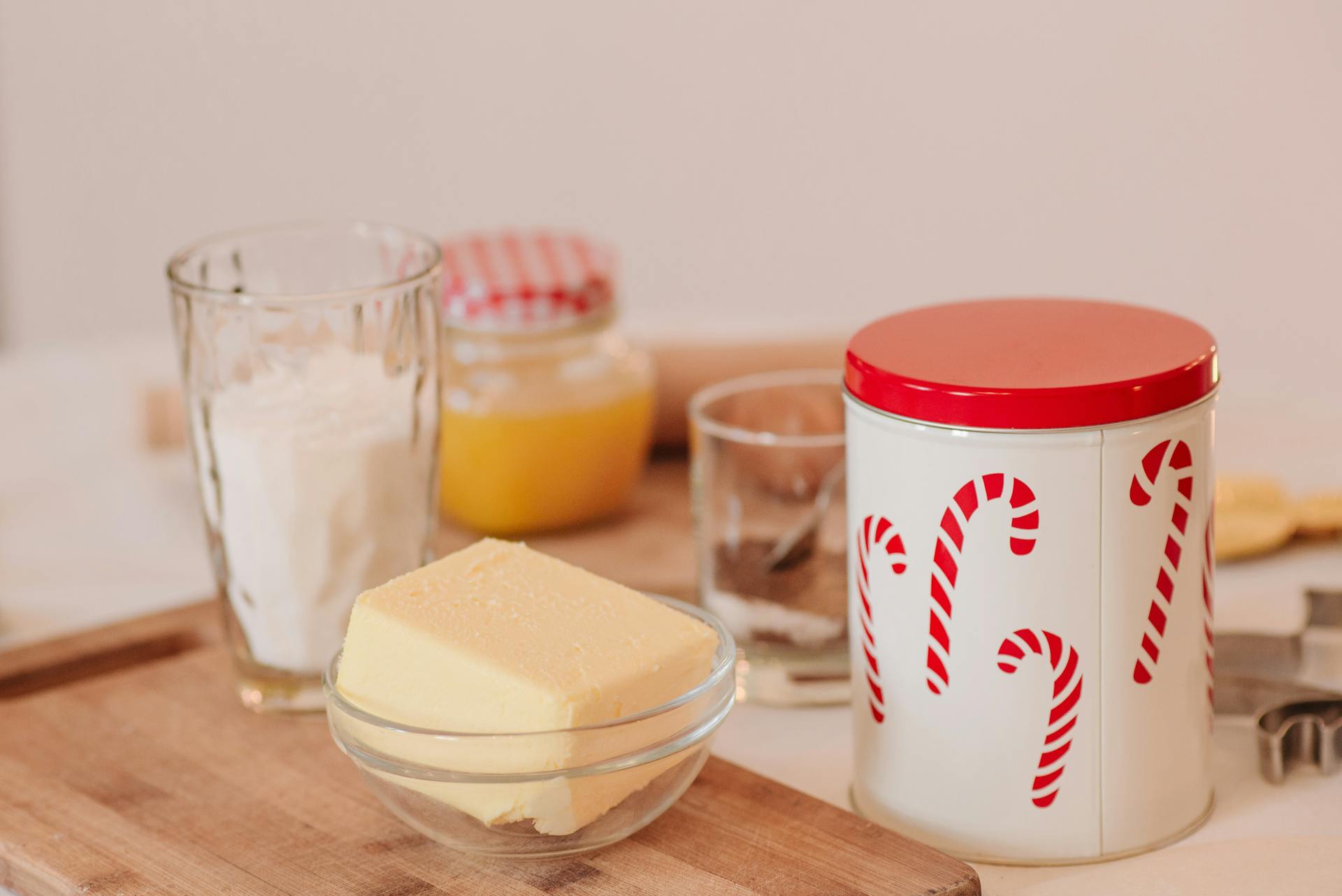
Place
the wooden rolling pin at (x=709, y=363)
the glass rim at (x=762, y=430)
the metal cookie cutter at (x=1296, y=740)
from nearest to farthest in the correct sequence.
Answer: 1. the metal cookie cutter at (x=1296, y=740)
2. the glass rim at (x=762, y=430)
3. the wooden rolling pin at (x=709, y=363)

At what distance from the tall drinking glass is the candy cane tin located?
0.27 metres

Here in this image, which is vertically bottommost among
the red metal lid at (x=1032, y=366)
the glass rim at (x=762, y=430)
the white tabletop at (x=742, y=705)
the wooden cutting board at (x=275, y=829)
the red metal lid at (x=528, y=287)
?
the white tabletop at (x=742, y=705)

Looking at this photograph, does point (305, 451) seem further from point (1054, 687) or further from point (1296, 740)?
point (1296, 740)

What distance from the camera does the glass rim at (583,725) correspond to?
0.60 metres

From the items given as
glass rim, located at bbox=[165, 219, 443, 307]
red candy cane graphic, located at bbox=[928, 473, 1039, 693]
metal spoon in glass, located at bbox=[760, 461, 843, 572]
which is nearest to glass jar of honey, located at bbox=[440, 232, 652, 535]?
glass rim, located at bbox=[165, 219, 443, 307]

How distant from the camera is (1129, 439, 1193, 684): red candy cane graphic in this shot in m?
0.61

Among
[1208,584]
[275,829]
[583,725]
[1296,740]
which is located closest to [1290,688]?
[1296,740]

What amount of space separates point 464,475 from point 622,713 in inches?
19.2

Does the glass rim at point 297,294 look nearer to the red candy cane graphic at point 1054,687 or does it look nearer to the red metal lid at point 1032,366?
the red metal lid at point 1032,366

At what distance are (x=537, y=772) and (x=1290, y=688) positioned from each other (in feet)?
1.35

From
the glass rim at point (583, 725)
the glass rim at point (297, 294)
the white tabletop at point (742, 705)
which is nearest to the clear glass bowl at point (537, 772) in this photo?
the glass rim at point (583, 725)

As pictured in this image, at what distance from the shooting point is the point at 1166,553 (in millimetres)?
621

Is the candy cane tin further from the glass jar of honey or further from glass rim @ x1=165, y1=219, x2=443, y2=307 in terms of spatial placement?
the glass jar of honey

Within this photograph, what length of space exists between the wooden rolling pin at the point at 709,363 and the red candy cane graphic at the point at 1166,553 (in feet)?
1.82
